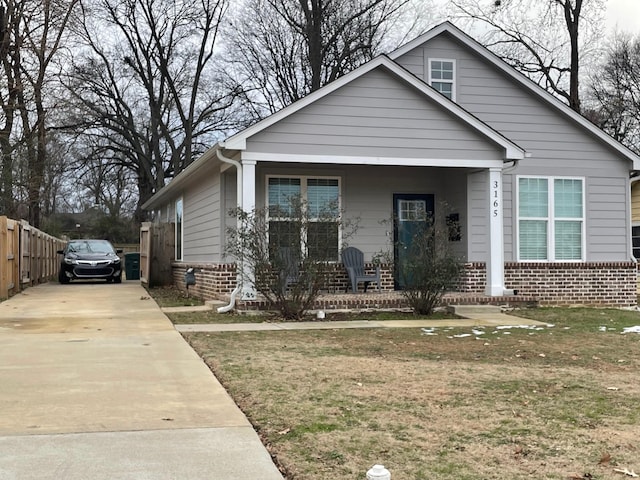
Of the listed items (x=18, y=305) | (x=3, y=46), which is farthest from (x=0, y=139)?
(x=18, y=305)

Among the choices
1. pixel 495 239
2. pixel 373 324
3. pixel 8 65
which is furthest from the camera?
pixel 8 65

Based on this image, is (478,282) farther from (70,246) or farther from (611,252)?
(70,246)

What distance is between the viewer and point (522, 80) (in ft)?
48.4

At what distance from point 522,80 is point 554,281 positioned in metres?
4.38

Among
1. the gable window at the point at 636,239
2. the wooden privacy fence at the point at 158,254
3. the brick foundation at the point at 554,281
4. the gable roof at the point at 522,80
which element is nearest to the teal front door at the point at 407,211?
the brick foundation at the point at 554,281

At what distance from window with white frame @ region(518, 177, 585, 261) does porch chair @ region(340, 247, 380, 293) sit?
335 cm

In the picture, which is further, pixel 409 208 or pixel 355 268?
pixel 409 208

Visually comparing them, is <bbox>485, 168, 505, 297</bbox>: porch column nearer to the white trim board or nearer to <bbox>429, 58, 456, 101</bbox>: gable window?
the white trim board

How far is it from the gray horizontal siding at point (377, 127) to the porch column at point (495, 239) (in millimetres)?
649

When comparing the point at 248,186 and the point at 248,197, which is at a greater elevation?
the point at 248,186

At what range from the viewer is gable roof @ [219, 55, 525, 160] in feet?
38.7

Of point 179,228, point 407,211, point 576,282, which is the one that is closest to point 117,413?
point 407,211

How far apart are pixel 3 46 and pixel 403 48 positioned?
10.8 meters

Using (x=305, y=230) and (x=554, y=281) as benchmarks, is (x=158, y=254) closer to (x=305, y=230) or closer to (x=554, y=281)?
(x=305, y=230)
